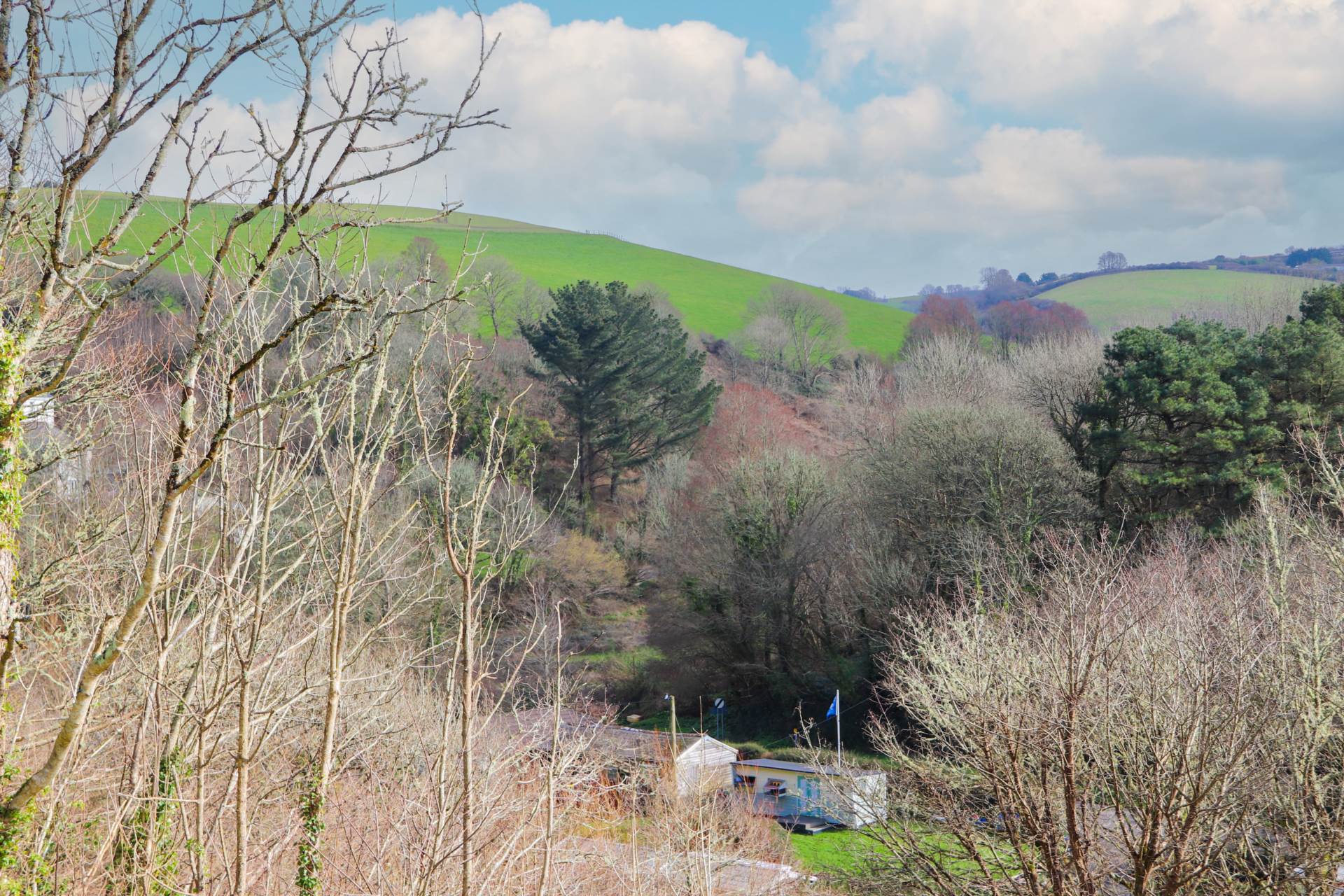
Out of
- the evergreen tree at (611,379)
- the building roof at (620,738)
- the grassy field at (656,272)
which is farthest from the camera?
Result: the grassy field at (656,272)

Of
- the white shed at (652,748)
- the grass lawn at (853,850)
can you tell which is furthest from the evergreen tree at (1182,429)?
the white shed at (652,748)

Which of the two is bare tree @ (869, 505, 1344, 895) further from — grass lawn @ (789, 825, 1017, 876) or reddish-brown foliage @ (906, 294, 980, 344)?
reddish-brown foliage @ (906, 294, 980, 344)

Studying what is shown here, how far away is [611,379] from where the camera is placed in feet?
153

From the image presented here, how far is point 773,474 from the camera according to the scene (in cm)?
3447

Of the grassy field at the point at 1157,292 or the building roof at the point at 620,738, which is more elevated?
the grassy field at the point at 1157,292

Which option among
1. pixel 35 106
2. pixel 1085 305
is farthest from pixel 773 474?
pixel 1085 305

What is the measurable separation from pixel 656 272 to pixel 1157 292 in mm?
39051

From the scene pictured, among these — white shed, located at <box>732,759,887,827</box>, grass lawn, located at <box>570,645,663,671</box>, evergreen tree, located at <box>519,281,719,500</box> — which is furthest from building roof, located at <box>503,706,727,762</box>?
evergreen tree, located at <box>519,281,719,500</box>

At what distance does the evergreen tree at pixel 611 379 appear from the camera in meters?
46.4

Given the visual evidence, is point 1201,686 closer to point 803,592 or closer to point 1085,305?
point 803,592

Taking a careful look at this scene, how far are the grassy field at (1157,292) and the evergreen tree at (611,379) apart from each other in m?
29.2

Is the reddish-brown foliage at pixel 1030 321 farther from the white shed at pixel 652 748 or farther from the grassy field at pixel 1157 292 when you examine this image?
the white shed at pixel 652 748

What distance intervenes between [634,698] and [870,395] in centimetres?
1939

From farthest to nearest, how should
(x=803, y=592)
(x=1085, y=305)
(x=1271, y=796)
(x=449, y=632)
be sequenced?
(x=1085, y=305)
(x=803, y=592)
(x=449, y=632)
(x=1271, y=796)
